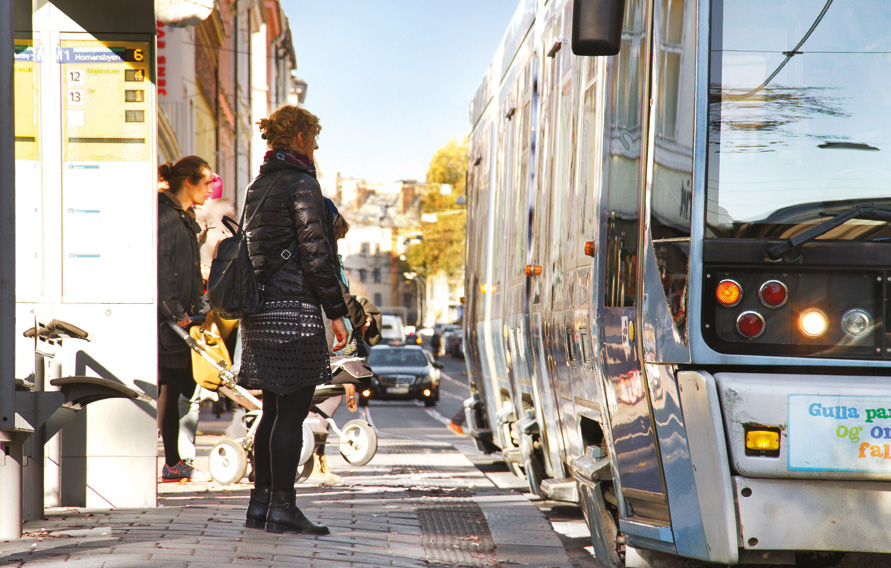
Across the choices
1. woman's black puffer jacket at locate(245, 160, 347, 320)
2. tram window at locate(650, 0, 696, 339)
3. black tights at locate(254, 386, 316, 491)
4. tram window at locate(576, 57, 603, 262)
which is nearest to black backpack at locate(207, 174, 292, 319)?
woman's black puffer jacket at locate(245, 160, 347, 320)

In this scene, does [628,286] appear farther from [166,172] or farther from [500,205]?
[500,205]

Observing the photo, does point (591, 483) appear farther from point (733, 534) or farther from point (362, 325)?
point (362, 325)

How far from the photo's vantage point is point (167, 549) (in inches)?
207

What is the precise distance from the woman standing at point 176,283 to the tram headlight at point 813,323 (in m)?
4.51

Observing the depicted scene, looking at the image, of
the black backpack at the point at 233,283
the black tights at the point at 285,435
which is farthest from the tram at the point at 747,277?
the black backpack at the point at 233,283

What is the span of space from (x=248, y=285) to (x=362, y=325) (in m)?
2.81

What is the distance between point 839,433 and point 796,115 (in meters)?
1.16

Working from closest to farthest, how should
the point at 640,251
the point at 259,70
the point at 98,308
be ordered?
the point at 640,251 → the point at 98,308 → the point at 259,70

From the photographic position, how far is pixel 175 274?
26.5 ft

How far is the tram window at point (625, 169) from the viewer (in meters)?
4.94

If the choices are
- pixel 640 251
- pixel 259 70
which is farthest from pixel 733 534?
pixel 259 70

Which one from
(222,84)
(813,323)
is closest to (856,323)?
(813,323)

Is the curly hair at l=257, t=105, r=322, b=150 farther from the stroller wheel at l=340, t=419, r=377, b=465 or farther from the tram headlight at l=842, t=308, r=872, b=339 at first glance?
the stroller wheel at l=340, t=419, r=377, b=465

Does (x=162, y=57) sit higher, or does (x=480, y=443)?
(x=162, y=57)
